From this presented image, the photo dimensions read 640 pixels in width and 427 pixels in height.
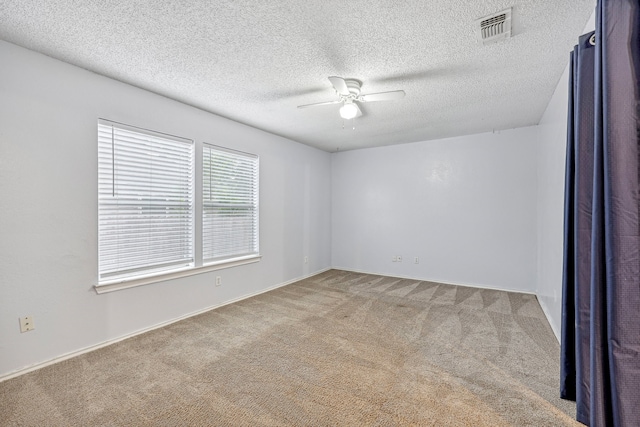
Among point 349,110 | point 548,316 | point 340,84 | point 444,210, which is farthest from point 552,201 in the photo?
point 340,84

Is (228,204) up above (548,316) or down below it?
above

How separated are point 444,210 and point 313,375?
150 inches

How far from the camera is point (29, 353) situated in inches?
87.1

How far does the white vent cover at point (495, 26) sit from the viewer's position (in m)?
1.80

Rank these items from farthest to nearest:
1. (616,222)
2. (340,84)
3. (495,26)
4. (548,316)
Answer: (548,316)
(340,84)
(495,26)
(616,222)

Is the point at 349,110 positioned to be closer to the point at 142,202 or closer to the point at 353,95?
the point at 353,95

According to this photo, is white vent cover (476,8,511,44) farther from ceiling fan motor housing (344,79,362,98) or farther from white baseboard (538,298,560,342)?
white baseboard (538,298,560,342)

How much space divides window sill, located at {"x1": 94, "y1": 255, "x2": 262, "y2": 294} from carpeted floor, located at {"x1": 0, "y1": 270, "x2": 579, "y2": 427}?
1.74 ft

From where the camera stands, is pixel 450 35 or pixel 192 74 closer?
pixel 450 35

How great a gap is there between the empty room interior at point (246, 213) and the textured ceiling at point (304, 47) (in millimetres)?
19

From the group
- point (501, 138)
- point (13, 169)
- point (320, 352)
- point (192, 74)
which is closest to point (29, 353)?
point (13, 169)

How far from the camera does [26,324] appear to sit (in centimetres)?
220

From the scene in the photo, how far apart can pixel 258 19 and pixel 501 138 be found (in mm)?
4230

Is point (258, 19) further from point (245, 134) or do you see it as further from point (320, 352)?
point (320, 352)
